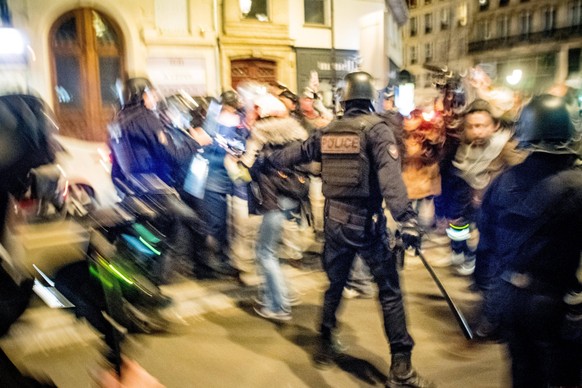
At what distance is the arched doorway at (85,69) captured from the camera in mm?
12531

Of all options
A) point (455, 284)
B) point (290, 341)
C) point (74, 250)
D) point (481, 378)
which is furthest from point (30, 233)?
point (455, 284)

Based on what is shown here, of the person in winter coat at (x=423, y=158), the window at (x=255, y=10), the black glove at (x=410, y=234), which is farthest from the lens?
the window at (x=255, y=10)

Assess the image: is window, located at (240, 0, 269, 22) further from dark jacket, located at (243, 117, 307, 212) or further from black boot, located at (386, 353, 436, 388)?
black boot, located at (386, 353, 436, 388)

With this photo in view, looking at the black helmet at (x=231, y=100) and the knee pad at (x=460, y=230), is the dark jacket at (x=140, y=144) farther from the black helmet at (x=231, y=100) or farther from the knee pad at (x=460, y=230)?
the knee pad at (x=460, y=230)

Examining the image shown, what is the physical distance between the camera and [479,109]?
5941mm

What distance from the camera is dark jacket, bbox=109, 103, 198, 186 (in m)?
5.25

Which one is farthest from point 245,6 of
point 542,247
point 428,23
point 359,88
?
point 428,23

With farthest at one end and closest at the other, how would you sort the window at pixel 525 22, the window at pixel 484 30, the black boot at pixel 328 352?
the window at pixel 484 30 → the window at pixel 525 22 → the black boot at pixel 328 352

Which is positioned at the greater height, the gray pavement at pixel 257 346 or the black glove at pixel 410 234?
the black glove at pixel 410 234

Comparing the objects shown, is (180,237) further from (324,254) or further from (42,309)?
(324,254)

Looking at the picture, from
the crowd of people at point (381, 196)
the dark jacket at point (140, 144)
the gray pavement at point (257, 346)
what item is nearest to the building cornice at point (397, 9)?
the crowd of people at point (381, 196)

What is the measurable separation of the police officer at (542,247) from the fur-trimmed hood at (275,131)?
7.87ft

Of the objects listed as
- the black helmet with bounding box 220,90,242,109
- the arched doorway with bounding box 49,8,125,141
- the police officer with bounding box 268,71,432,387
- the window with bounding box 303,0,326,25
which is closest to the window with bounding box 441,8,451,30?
the window with bounding box 303,0,326,25

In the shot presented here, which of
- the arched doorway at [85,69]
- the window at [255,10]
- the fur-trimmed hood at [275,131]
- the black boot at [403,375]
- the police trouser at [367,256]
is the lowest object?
the black boot at [403,375]
